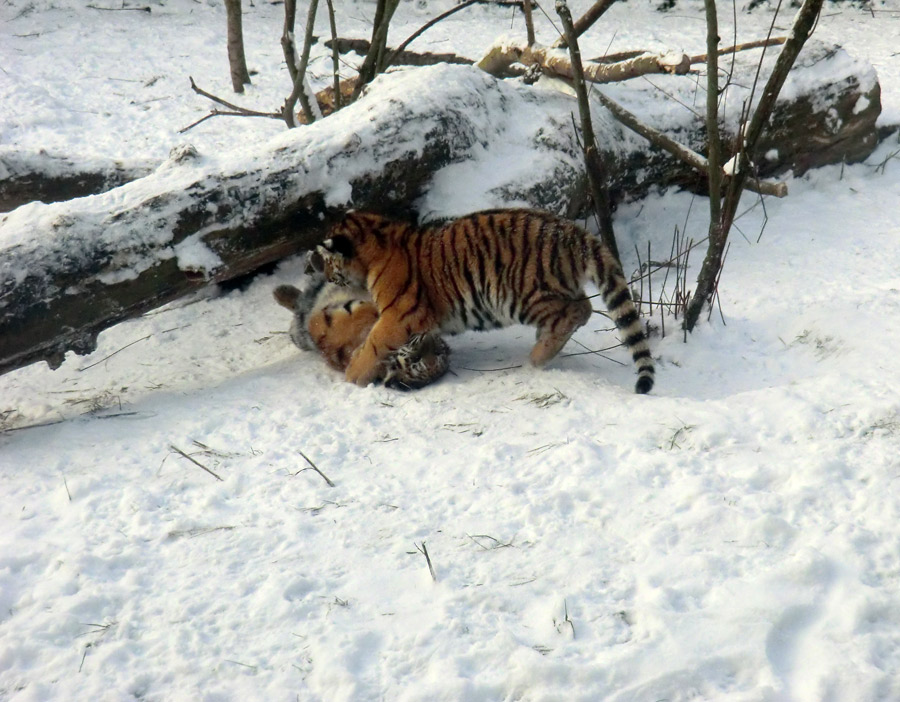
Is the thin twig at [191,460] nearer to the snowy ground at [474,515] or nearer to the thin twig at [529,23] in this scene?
the snowy ground at [474,515]

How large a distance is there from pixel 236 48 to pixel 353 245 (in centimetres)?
497

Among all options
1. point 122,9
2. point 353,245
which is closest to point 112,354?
point 353,245

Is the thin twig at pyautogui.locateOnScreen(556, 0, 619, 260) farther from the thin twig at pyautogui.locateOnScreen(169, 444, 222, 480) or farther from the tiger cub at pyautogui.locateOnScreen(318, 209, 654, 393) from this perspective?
the thin twig at pyautogui.locateOnScreen(169, 444, 222, 480)

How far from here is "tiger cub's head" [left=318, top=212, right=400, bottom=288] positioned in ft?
15.3

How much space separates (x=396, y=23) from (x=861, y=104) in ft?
19.4

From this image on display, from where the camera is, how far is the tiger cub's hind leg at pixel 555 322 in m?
4.45

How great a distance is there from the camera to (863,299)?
4758mm

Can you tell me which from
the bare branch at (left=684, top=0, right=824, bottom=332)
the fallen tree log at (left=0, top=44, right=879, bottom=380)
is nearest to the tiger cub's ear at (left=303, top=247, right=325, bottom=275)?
the fallen tree log at (left=0, top=44, right=879, bottom=380)

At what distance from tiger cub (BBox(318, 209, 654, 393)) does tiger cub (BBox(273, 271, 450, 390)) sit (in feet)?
0.39

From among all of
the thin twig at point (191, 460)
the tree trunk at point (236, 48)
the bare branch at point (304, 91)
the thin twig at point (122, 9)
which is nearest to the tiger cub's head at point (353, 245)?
the thin twig at point (191, 460)

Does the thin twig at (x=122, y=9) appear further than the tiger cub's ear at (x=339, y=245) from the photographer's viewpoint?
Yes

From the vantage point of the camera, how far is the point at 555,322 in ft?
14.6

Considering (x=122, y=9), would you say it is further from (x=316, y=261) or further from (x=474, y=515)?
(x=474, y=515)

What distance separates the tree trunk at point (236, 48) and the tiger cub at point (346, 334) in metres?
4.48
